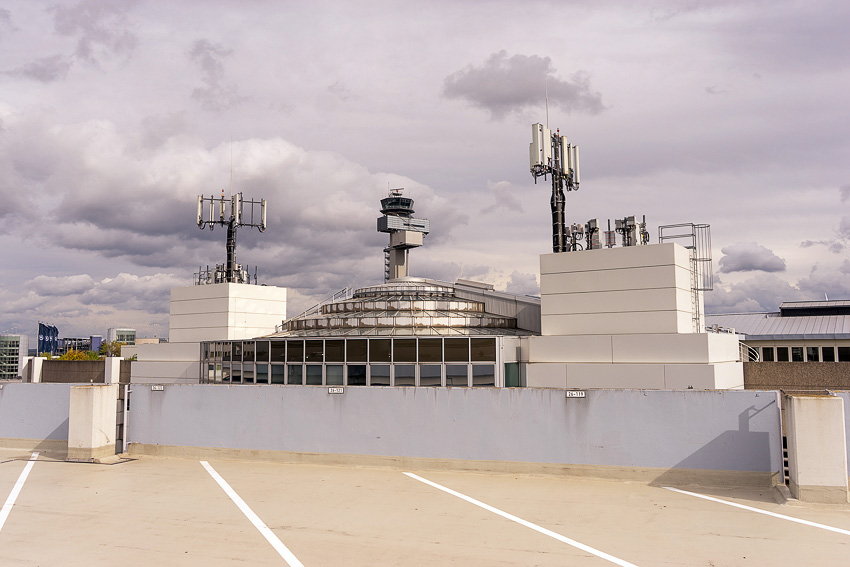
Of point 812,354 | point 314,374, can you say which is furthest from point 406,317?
point 812,354

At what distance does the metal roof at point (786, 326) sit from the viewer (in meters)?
41.9

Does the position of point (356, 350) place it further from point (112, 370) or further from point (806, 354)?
point (806, 354)

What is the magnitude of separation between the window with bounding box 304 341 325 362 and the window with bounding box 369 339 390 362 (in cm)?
301

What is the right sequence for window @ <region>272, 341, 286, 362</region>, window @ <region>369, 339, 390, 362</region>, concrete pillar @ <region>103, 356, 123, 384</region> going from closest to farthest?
window @ <region>369, 339, 390, 362</region>
window @ <region>272, 341, 286, 362</region>
concrete pillar @ <region>103, 356, 123, 384</region>

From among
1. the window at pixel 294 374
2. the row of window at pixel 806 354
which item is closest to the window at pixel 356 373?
the window at pixel 294 374

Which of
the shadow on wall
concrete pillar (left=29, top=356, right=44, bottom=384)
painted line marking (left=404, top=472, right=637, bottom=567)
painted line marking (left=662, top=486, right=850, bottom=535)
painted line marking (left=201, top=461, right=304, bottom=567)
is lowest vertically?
painted line marking (left=201, top=461, right=304, bottom=567)

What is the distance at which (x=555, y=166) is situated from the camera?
1425 inches

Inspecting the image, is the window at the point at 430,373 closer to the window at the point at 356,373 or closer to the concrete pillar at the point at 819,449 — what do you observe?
the window at the point at 356,373

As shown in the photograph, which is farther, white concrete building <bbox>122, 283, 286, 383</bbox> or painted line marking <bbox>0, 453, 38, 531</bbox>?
white concrete building <bbox>122, 283, 286, 383</bbox>

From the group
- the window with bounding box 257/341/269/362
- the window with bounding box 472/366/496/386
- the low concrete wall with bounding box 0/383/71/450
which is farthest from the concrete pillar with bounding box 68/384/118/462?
the window with bounding box 472/366/496/386

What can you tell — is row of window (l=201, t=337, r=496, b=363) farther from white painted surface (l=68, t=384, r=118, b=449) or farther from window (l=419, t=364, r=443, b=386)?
white painted surface (l=68, t=384, r=118, b=449)

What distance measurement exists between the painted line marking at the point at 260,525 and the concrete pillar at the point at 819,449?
1177 cm

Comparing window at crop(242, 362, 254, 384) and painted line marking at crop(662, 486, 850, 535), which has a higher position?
window at crop(242, 362, 254, 384)

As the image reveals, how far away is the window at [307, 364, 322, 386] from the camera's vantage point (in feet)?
110
